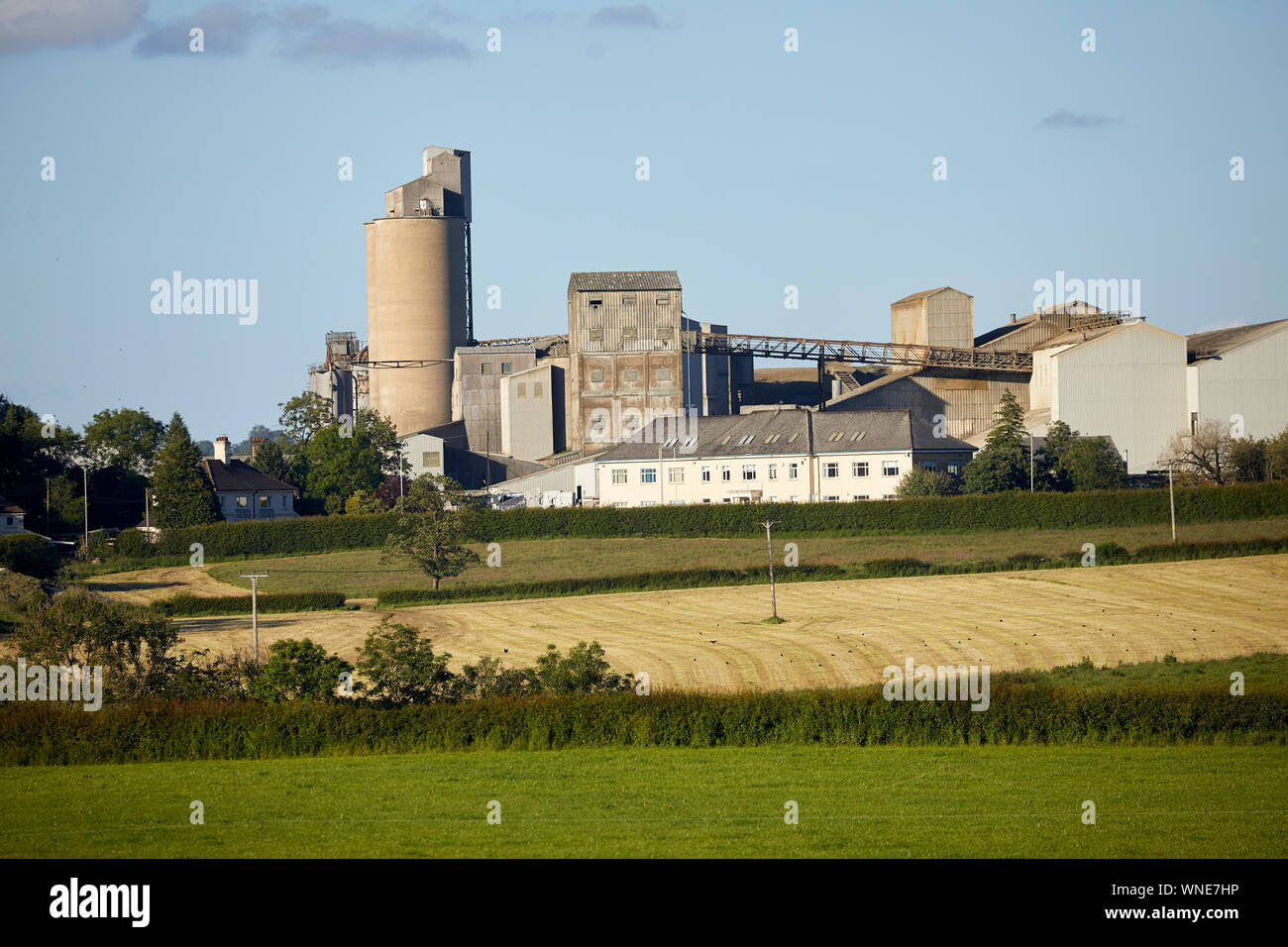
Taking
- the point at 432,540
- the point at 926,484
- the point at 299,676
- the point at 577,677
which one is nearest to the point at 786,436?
the point at 926,484

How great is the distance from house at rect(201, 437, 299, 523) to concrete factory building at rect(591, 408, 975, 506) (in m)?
23.0

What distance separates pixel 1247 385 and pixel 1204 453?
6.47 m

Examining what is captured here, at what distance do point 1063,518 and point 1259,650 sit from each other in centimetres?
2953

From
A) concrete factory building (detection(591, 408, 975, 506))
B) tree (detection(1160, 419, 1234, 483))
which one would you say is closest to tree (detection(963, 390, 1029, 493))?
concrete factory building (detection(591, 408, 975, 506))

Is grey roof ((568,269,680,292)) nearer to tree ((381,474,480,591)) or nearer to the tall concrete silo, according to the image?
the tall concrete silo

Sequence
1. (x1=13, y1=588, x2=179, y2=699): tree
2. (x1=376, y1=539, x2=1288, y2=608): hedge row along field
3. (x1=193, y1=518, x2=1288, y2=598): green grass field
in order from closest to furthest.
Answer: (x1=13, y1=588, x2=179, y2=699): tree → (x1=376, y1=539, x2=1288, y2=608): hedge row along field → (x1=193, y1=518, x2=1288, y2=598): green grass field

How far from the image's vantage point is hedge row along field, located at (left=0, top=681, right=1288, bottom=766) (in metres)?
23.8

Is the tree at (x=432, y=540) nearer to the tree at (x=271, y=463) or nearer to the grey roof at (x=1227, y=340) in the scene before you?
the tree at (x=271, y=463)

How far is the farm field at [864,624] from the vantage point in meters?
38.7

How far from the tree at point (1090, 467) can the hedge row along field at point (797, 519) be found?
7136 mm

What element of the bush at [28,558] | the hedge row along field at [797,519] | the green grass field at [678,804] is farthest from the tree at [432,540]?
the green grass field at [678,804]

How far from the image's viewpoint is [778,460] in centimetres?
7925
